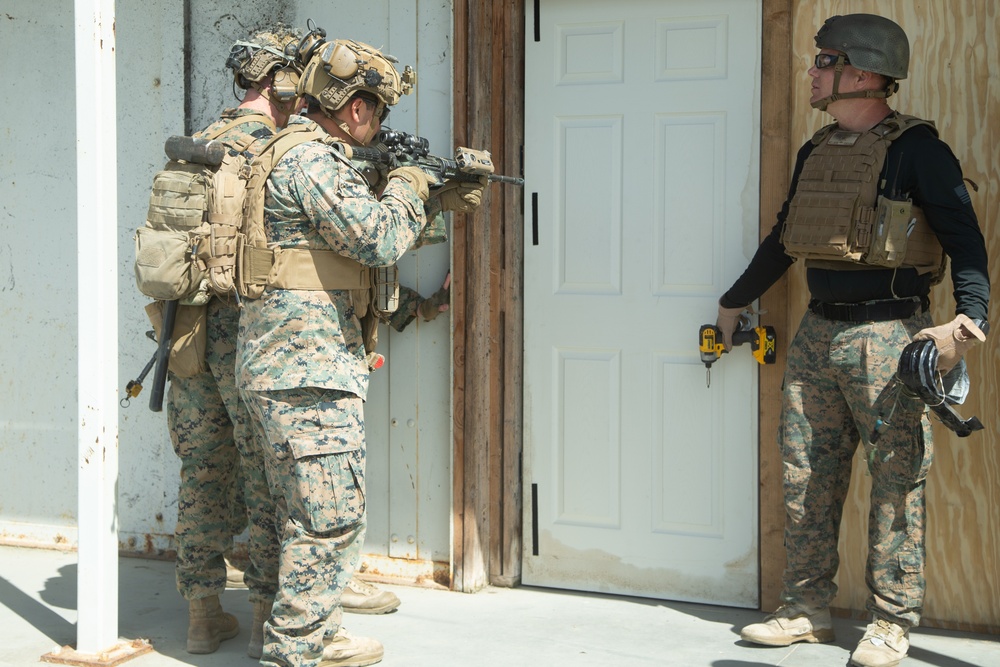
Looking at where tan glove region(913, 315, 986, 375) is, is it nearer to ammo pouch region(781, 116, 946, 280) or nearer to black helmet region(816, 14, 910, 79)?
ammo pouch region(781, 116, 946, 280)

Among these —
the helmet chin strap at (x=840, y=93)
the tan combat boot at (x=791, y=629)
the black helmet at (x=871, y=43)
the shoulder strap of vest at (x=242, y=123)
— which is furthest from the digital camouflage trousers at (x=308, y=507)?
the black helmet at (x=871, y=43)

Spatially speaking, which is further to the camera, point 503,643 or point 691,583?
point 691,583

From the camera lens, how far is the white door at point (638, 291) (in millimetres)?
5070

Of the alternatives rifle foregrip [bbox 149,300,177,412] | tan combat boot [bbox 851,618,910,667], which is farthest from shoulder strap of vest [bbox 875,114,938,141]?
rifle foregrip [bbox 149,300,177,412]

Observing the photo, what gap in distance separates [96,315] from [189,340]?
13.7 inches

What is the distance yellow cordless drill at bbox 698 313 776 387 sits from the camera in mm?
4902

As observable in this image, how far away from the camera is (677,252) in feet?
16.9

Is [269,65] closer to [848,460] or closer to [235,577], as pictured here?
[235,577]

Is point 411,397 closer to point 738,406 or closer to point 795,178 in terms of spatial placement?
point 738,406

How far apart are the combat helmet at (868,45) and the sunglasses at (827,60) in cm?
1

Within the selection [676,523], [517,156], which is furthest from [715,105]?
[676,523]

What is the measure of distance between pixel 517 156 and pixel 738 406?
1502 mm

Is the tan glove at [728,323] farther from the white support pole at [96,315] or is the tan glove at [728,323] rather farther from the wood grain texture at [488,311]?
the white support pole at [96,315]

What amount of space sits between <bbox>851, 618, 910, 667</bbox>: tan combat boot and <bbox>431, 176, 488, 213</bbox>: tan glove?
2.21 metres
